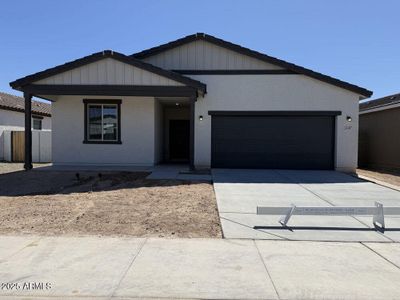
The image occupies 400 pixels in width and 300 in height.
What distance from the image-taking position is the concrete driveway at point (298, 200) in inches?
239

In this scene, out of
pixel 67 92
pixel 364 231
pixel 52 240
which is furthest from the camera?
pixel 67 92

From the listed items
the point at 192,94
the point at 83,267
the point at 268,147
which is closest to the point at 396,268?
the point at 83,267

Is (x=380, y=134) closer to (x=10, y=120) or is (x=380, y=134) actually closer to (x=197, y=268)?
(x=197, y=268)

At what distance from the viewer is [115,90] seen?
1313 cm

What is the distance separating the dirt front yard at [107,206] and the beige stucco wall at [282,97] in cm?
533

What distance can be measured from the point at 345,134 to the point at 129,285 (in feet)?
45.2

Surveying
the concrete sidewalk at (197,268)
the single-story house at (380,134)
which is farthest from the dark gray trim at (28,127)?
the single-story house at (380,134)

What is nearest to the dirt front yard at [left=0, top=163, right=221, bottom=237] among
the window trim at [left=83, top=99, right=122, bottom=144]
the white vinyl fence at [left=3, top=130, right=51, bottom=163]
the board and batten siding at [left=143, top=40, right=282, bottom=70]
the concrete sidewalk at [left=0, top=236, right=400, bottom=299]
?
the concrete sidewalk at [left=0, top=236, right=400, bottom=299]

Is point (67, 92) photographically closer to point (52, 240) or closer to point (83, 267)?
point (52, 240)

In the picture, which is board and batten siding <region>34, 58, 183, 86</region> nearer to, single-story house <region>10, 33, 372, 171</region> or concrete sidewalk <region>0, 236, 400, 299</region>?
single-story house <region>10, 33, 372, 171</region>

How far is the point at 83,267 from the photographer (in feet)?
14.5

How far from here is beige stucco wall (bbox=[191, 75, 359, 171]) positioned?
15.4 meters

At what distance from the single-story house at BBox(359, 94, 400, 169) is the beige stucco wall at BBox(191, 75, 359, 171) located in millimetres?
3952

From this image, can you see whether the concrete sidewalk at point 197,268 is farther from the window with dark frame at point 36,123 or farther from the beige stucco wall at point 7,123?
the window with dark frame at point 36,123
